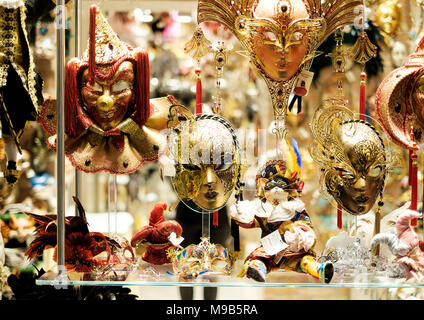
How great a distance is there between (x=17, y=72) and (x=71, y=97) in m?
0.22

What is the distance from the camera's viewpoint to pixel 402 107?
1601 mm

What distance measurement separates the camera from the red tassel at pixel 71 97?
60.1 inches

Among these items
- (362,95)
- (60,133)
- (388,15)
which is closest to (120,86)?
(60,133)

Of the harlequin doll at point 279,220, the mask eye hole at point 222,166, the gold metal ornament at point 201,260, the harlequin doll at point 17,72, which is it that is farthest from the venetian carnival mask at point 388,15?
the harlequin doll at point 17,72

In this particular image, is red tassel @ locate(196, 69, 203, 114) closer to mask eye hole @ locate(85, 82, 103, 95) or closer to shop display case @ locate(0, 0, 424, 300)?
shop display case @ locate(0, 0, 424, 300)

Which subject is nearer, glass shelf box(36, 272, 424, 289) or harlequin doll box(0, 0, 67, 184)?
glass shelf box(36, 272, 424, 289)

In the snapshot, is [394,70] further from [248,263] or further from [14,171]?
[14,171]

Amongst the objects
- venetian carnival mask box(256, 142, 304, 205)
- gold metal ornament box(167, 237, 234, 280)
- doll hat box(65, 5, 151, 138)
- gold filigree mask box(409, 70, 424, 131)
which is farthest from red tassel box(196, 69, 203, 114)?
gold filigree mask box(409, 70, 424, 131)

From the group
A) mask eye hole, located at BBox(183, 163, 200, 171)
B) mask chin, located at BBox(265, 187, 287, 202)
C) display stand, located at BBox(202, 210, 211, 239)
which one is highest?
mask eye hole, located at BBox(183, 163, 200, 171)

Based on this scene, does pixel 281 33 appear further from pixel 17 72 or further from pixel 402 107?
pixel 17 72

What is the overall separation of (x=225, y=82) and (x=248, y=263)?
63 centimetres

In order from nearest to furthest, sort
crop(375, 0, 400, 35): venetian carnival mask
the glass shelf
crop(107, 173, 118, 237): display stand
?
1. the glass shelf
2. crop(107, 173, 118, 237): display stand
3. crop(375, 0, 400, 35): venetian carnival mask

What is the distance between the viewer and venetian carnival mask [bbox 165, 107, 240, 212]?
1482mm

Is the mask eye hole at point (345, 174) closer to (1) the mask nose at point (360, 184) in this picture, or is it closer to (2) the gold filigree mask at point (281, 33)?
(1) the mask nose at point (360, 184)
